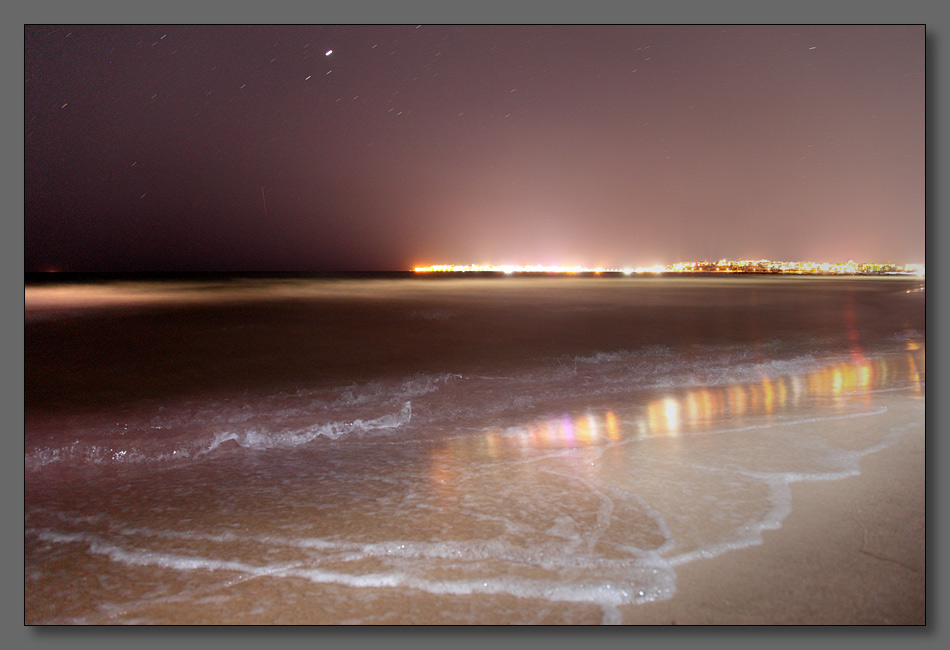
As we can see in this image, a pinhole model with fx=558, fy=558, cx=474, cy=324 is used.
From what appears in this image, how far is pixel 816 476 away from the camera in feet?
10.7

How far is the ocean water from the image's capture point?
7.26ft

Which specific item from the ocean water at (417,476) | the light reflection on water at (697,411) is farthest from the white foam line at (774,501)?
the light reflection on water at (697,411)

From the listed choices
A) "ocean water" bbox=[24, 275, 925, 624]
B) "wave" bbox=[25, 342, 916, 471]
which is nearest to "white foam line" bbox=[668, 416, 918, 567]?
"ocean water" bbox=[24, 275, 925, 624]

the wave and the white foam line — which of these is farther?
the wave

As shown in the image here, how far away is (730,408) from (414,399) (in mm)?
3101

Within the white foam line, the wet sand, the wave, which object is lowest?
the wet sand

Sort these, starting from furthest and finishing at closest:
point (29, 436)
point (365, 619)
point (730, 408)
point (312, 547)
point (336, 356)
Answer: point (336, 356)
point (730, 408)
point (29, 436)
point (312, 547)
point (365, 619)

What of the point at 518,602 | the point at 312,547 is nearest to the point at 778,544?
the point at 518,602

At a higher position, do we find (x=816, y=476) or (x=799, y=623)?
(x=816, y=476)

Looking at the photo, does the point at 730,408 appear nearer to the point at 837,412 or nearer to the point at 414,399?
the point at 837,412

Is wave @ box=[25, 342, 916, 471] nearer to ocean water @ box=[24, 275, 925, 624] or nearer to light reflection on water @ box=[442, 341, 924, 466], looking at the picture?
ocean water @ box=[24, 275, 925, 624]

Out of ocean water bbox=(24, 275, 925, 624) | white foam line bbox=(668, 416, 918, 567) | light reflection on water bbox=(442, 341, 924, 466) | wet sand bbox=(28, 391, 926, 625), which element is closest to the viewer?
wet sand bbox=(28, 391, 926, 625)

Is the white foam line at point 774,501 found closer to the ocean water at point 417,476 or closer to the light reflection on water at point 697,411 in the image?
the ocean water at point 417,476

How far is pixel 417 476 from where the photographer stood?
3389mm
